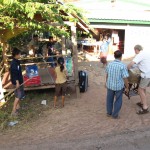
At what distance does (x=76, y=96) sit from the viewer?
9.20 meters

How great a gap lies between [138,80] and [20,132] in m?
3.41

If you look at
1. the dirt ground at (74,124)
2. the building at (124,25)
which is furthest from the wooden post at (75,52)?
the building at (124,25)

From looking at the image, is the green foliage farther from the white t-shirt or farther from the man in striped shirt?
the white t-shirt

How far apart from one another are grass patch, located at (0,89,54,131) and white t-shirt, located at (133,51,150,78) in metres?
3.08

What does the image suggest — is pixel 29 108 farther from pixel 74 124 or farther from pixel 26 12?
pixel 26 12

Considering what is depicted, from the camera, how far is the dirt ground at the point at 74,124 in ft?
20.1

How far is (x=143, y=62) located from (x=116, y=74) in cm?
91

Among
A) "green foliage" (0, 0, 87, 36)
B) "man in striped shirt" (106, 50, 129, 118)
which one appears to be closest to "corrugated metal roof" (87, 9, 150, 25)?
"man in striped shirt" (106, 50, 129, 118)

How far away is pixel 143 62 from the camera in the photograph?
6938mm

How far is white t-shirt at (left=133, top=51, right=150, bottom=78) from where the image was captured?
6852mm

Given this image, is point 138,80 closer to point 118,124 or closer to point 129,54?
point 118,124

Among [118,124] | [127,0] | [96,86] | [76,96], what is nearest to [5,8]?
[118,124]

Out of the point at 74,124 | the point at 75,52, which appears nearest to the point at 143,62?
the point at 74,124

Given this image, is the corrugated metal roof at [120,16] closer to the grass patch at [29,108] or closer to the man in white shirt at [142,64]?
the grass patch at [29,108]
